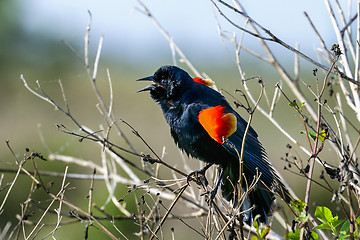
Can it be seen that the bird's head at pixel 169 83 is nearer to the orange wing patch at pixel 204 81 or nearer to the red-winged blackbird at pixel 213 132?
the red-winged blackbird at pixel 213 132

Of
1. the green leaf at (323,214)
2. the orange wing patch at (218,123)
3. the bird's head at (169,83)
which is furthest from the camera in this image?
the bird's head at (169,83)

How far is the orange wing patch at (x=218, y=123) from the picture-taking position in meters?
2.83

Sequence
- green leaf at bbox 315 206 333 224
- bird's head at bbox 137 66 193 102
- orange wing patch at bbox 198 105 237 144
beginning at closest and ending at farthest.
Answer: green leaf at bbox 315 206 333 224, orange wing patch at bbox 198 105 237 144, bird's head at bbox 137 66 193 102

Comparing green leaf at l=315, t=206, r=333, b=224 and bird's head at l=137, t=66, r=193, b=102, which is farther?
bird's head at l=137, t=66, r=193, b=102

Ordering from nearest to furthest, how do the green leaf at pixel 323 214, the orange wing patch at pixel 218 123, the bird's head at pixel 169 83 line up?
the green leaf at pixel 323 214 → the orange wing patch at pixel 218 123 → the bird's head at pixel 169 83

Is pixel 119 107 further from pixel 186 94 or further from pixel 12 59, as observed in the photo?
pixel 186 94

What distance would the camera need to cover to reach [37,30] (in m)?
25.4

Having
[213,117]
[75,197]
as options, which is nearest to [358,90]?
[213,117]

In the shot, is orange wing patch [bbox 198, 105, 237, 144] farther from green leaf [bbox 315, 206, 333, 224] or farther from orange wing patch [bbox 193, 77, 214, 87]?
green leaf [bbox 315, 206, 333, 224]

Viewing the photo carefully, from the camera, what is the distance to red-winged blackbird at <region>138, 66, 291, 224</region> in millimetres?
2863

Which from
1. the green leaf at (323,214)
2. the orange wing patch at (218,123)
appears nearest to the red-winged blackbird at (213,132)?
the orange wing patch at (218,123)

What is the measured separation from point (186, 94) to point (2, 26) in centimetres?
2440

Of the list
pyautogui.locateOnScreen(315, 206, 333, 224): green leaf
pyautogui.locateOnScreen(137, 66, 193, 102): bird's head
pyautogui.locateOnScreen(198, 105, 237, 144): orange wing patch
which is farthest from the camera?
pyautogui.locateOnScreen(137, 66, 193, 102): bird's head

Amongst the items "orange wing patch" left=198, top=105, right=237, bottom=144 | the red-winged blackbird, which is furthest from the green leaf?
"orange wing patch" left=198, top=105, right=237, bottom=144
